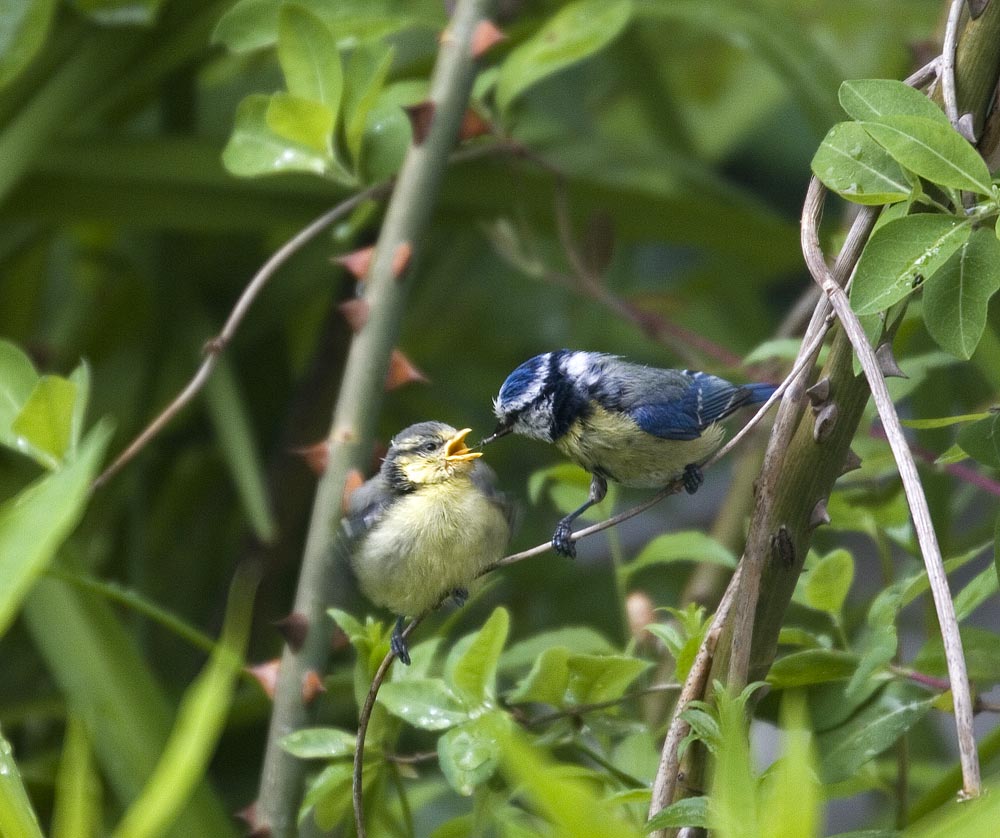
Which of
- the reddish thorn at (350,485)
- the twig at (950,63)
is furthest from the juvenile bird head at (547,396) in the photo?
the twig at (950,63)

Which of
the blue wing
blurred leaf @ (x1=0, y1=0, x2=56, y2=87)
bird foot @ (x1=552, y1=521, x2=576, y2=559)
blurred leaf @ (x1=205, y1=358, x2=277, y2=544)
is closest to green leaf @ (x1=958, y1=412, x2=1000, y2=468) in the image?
bird foot @ (x1=552, y1=521, x2=576, y2=559)

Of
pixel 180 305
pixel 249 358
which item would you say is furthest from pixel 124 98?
pixel 249 358

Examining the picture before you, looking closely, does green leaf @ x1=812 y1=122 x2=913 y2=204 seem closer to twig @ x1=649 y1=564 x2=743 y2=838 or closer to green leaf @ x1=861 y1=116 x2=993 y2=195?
green leaf @ x1=861 y1=116 x2=993 y2=195

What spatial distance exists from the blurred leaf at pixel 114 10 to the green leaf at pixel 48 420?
73 centimetres

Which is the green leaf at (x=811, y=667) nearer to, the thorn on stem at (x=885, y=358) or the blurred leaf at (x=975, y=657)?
the blurred leaf at (x=975, y=657)

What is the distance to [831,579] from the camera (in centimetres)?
82

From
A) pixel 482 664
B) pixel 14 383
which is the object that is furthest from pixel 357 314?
pixel 482 664

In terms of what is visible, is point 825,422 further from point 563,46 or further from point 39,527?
point 563,46

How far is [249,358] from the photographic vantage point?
180 centimetres

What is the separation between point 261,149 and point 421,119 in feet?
0.48

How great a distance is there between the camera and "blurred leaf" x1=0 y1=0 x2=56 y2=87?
1217mm

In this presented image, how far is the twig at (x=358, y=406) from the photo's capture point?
36.2 inches

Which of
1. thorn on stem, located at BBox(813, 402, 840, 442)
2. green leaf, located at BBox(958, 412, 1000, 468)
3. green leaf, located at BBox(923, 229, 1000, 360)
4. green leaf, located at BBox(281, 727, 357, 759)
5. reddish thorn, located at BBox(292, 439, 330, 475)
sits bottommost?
green leaf, located at BBox(281, 727, 357, 759)

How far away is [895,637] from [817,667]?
0.06 m
